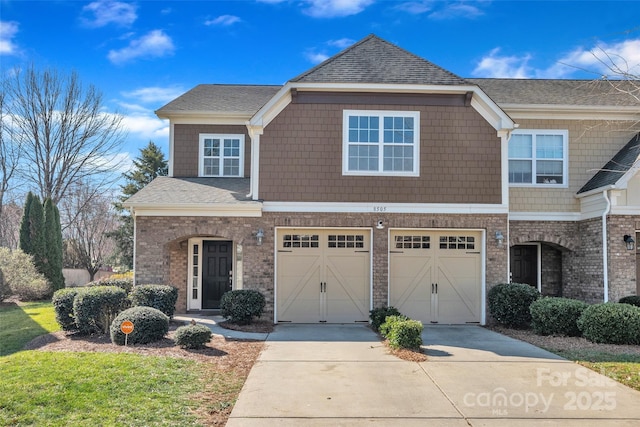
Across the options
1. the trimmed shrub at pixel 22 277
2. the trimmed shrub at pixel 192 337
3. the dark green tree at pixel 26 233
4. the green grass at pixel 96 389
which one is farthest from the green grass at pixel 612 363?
the dark green tree at pixel 26 233

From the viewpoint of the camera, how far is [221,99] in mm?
17109

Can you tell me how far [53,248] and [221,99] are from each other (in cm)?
1091

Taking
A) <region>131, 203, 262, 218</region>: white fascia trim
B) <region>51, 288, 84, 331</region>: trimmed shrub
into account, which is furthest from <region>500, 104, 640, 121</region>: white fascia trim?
<region>51, 288, 84, 331</region>: trimmed shrub

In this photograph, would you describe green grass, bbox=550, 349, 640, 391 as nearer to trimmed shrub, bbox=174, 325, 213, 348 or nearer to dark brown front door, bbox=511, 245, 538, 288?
dark brown front door, bbox=511, 245, 538, 288

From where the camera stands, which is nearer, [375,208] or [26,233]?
[375,208]

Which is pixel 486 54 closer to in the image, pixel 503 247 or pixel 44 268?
pixel 503 247

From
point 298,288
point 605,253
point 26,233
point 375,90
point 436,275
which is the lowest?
point 298,288

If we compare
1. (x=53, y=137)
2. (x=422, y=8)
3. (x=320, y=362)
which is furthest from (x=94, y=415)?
(x=53, y=137)

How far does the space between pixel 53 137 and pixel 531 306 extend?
88.4 feet

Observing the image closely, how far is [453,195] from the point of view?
43.2 feet

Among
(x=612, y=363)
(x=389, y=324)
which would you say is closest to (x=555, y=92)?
(x=612, y=363)

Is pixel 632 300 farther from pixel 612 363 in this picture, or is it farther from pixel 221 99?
pixel 221 99

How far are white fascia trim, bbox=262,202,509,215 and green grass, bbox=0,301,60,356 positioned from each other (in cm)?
593

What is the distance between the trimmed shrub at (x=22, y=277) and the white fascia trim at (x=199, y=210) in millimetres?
8814
